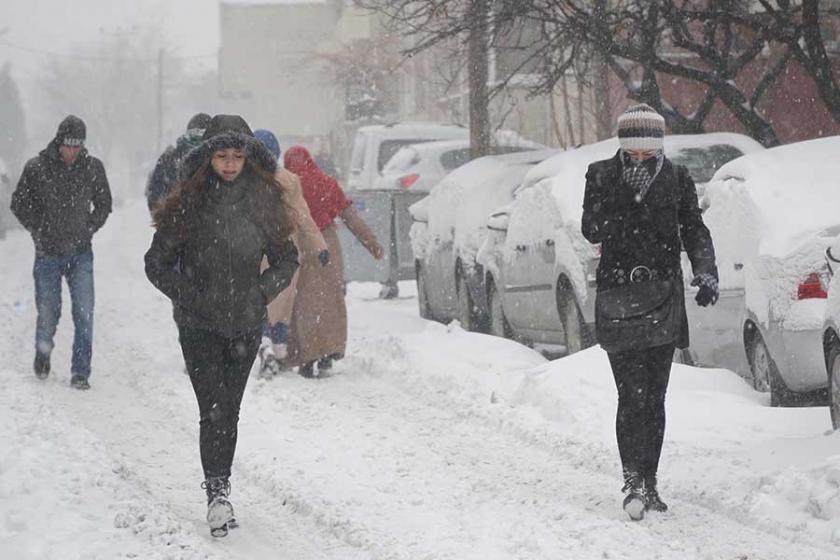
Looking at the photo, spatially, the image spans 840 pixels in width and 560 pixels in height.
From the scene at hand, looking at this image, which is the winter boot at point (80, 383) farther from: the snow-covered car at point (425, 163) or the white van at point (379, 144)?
the white van at point (379, 144)

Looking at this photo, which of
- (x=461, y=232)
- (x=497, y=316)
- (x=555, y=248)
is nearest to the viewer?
(x=555, y=248)

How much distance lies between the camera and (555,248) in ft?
39.2

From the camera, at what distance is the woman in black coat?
7.05 m

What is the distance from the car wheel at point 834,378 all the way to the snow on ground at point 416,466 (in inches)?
10.6

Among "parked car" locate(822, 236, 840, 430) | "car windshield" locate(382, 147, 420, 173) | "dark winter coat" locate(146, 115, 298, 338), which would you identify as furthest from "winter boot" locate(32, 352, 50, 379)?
"car windshield" locate(382, 147, 420, 173)

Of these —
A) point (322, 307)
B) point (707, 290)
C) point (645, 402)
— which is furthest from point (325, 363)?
point (707, 290)

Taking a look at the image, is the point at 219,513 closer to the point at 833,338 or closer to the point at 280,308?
the point at 833,338

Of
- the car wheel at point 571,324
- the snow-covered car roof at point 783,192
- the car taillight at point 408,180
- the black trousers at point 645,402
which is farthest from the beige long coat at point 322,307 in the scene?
the car taillight at point 408,180

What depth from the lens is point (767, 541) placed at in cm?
657

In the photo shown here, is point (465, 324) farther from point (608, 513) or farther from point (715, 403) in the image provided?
point (608, 513)

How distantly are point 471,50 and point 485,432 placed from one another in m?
10.5

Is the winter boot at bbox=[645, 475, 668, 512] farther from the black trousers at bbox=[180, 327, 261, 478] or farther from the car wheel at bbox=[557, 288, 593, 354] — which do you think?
the car wheel at bbox=[557, 288, 593, 354]

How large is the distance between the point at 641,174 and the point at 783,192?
3197mm

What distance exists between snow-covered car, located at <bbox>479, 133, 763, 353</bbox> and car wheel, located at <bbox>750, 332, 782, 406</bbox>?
Answer: 1.56 metres
